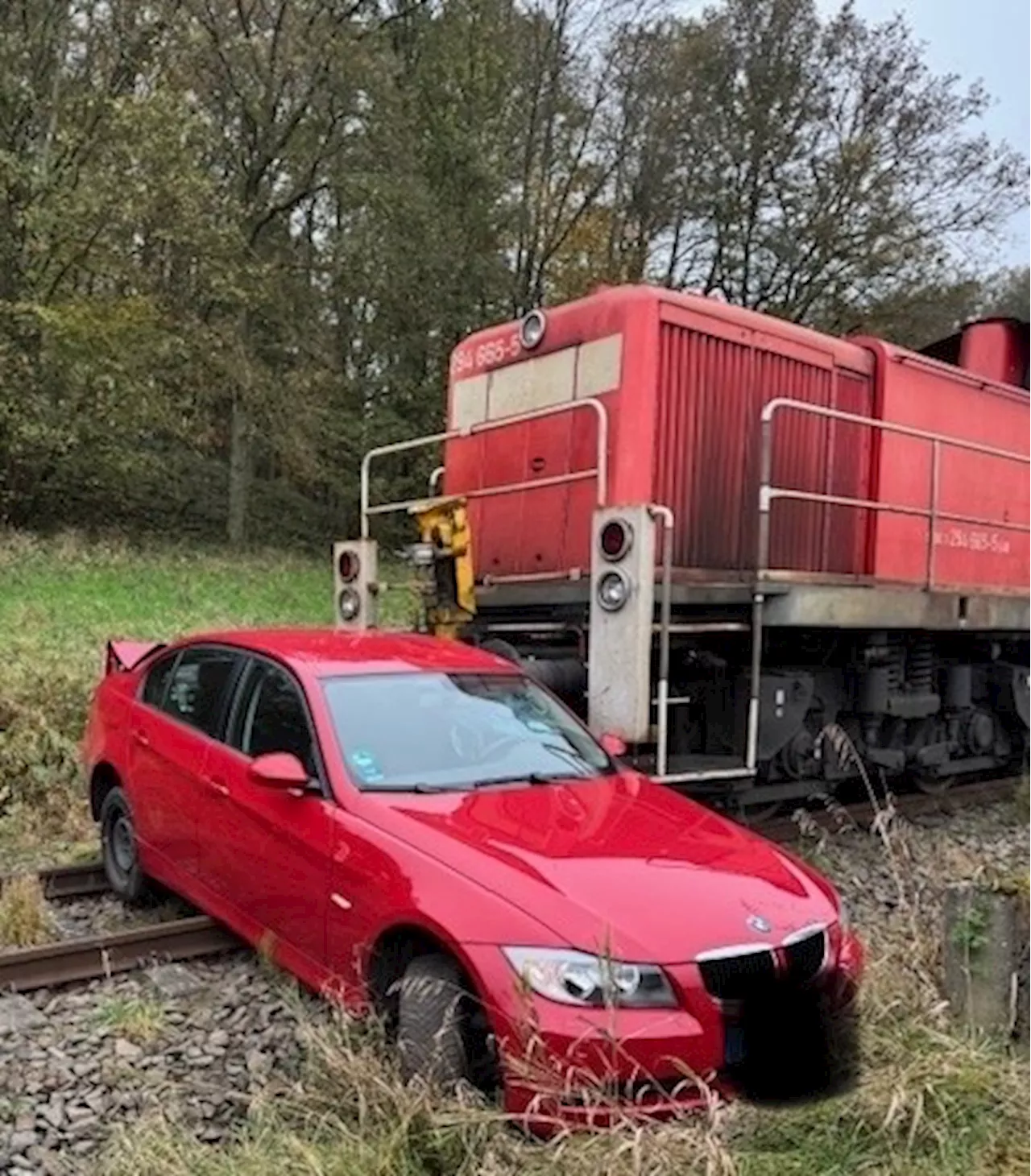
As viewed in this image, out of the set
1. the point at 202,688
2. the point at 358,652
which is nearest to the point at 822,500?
the point at 358,652

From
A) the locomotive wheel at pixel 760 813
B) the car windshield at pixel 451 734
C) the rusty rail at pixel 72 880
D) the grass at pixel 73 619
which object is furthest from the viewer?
the grass at pixel 73 619

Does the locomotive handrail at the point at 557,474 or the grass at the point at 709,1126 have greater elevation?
the locomotive handrail at the point at 557,474

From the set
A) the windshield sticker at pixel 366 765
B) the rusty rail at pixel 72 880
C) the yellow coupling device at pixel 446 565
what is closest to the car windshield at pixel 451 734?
the windshield sticker at pixel 366 765

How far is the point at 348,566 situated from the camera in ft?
29.5

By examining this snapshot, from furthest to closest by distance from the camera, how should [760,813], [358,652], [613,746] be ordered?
[760,813], [613,746], [358,652]

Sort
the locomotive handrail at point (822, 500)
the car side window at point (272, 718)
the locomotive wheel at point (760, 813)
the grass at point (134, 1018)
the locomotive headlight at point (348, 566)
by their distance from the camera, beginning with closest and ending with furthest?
the grass at point (134, 1018) → the car side window at point (272, 718) → the locomotive handrail at point (822, 500) → the locomotive wheel at point (760, 813) → the locomotive headlight at point (348, 566)

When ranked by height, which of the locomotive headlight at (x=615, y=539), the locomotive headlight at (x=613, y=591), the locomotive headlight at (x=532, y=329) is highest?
the locomotive headlight at (x=532, y=329)

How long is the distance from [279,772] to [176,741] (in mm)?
1427

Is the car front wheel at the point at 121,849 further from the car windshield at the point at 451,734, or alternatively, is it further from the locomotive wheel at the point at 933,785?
the locomotive wheel at the point at 933,785

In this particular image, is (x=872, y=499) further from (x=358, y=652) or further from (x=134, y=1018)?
(x=134, y=1018)

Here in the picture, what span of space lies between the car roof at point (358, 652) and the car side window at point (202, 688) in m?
0.08

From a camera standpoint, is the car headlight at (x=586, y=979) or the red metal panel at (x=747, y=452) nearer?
the car headlight at (x=586, y=979)

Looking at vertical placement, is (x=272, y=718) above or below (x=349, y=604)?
below

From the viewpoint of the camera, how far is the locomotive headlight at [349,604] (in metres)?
8.93
